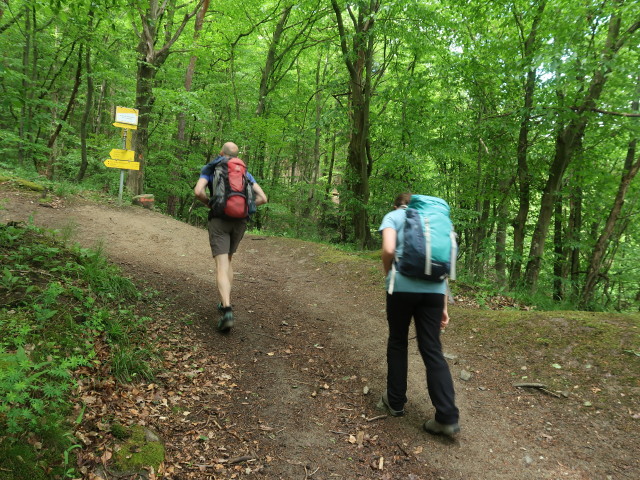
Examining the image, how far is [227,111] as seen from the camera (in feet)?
55.9

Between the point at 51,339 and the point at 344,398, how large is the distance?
2.51m

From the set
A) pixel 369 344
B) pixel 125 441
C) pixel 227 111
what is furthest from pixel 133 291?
pixel 227 111

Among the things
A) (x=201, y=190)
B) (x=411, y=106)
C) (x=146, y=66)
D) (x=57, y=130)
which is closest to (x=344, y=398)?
(x=201, y=190)

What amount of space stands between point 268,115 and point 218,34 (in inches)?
144

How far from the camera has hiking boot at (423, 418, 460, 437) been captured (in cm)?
284

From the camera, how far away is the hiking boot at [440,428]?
9.33 feet

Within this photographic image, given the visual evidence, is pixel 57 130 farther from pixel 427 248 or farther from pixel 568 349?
pixel 568 349

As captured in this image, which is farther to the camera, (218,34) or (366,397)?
(218,34)

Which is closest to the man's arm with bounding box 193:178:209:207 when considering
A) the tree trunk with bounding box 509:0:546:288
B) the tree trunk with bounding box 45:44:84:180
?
the tree trunk with bounding box 509:0:546:288

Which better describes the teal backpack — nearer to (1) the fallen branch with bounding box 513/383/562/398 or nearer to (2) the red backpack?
(1) the fallen branch with bounding box 513/383/562/398

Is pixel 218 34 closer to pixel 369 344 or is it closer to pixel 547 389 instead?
pixel 369 344

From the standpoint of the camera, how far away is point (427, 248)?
9.06ft

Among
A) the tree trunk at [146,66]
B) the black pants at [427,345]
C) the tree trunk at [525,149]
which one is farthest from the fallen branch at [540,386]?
the tree trunk at [146,66]

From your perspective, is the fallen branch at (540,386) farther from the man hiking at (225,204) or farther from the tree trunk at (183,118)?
the tree trunk at (183,118)
